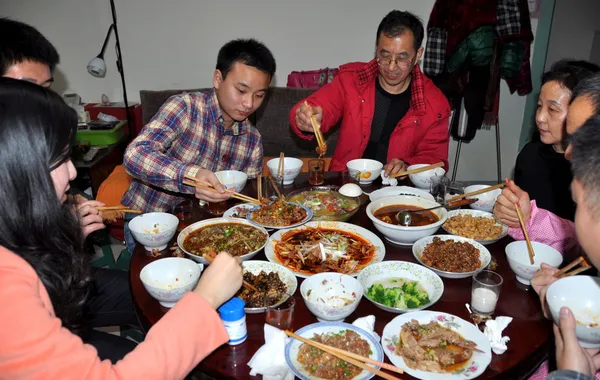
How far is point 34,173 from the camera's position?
47.7 inches

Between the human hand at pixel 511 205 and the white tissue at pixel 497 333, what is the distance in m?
0.72

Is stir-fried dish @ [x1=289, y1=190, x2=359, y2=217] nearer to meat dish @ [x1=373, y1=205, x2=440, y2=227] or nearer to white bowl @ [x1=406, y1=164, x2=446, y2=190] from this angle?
meat dish @ [x1=373, y1=205, x2=440, y2=227]

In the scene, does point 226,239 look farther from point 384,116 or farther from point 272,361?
point 384,116

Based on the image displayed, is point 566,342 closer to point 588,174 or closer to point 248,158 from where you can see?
point 588,174

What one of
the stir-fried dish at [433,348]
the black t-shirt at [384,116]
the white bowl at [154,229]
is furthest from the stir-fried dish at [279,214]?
the black t-shirt at [384,116]

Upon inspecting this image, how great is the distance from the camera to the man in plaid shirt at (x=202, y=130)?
8.30 ft

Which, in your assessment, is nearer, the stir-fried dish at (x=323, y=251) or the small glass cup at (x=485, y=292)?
the small glass cup at (x=485, y=292)

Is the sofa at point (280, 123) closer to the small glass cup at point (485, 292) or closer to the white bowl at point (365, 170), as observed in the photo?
the white bowl at point (365, 170)

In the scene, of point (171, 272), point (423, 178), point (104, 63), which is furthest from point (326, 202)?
point (104, 63)

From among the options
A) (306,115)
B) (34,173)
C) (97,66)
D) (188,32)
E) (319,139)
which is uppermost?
(188,32)

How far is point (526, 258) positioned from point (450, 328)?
66cm

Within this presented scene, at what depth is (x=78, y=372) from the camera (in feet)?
3.68

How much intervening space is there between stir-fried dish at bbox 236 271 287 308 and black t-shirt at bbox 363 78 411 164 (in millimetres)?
2159

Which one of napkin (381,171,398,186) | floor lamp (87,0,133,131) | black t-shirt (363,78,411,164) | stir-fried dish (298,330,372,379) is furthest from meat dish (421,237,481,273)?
floor lamp (87,0,133,131)
